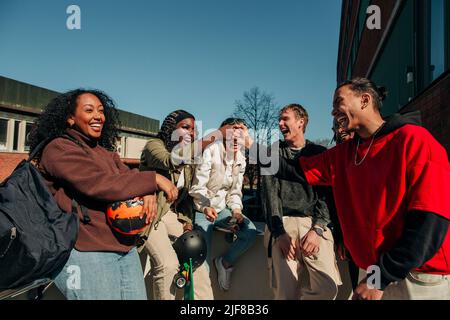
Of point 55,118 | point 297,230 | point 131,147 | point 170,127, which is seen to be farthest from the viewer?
point 131,147

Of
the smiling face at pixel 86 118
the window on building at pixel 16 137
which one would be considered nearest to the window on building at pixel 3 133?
the window on building at pixel 16 137

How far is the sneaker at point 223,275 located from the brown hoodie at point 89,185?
1.77 metres

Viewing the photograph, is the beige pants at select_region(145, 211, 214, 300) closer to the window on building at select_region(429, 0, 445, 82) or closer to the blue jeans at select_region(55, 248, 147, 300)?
the blue jeans at select_region(55, 248, 147, 300)

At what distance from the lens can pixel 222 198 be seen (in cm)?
372

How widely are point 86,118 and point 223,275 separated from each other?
2441 millimetres

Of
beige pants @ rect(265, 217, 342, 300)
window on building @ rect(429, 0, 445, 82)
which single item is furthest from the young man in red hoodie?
window on building @ rect(429, 0, 445, 82)

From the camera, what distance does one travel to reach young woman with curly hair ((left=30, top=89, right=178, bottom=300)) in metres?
1.85

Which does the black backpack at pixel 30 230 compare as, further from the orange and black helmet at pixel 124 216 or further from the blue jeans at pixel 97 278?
the orange and black helmet at pixel 124 216

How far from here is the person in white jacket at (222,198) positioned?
3.47 metres

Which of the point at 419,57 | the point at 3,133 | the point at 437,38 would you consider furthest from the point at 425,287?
the point at 3,133

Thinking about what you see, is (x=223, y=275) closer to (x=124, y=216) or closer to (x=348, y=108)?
(x=124, y=216)

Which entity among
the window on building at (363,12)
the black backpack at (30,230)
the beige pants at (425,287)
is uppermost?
the window on building at (363,12)
